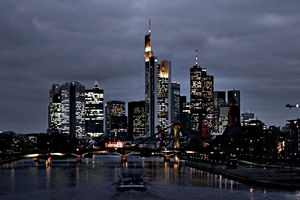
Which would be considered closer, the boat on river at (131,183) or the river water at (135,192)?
the river water at (135,192)

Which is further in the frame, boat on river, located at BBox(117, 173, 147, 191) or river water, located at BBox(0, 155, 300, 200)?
boat on river, located at BBox(117, 173, 147, 191)

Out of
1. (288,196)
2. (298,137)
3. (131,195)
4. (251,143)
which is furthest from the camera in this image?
(251,143)

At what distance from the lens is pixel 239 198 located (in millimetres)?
70375

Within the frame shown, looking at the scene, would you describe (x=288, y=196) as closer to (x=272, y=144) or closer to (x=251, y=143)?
(x=272, y=144)

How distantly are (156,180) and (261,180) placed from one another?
21.8 meters

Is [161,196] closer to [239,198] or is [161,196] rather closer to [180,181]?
[239,198]

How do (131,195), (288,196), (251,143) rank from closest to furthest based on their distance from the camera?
(288,196) < (131,195) < (251,143)

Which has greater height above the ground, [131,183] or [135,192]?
[131,183]

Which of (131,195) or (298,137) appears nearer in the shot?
(131,195)

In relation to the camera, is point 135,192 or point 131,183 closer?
point 135,192

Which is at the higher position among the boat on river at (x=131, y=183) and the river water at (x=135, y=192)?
the boat on river at (x=131, y=183)

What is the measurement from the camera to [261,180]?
287 feet

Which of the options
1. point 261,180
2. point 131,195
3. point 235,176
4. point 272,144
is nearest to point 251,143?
point 272,144

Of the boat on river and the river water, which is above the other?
the boat on river
